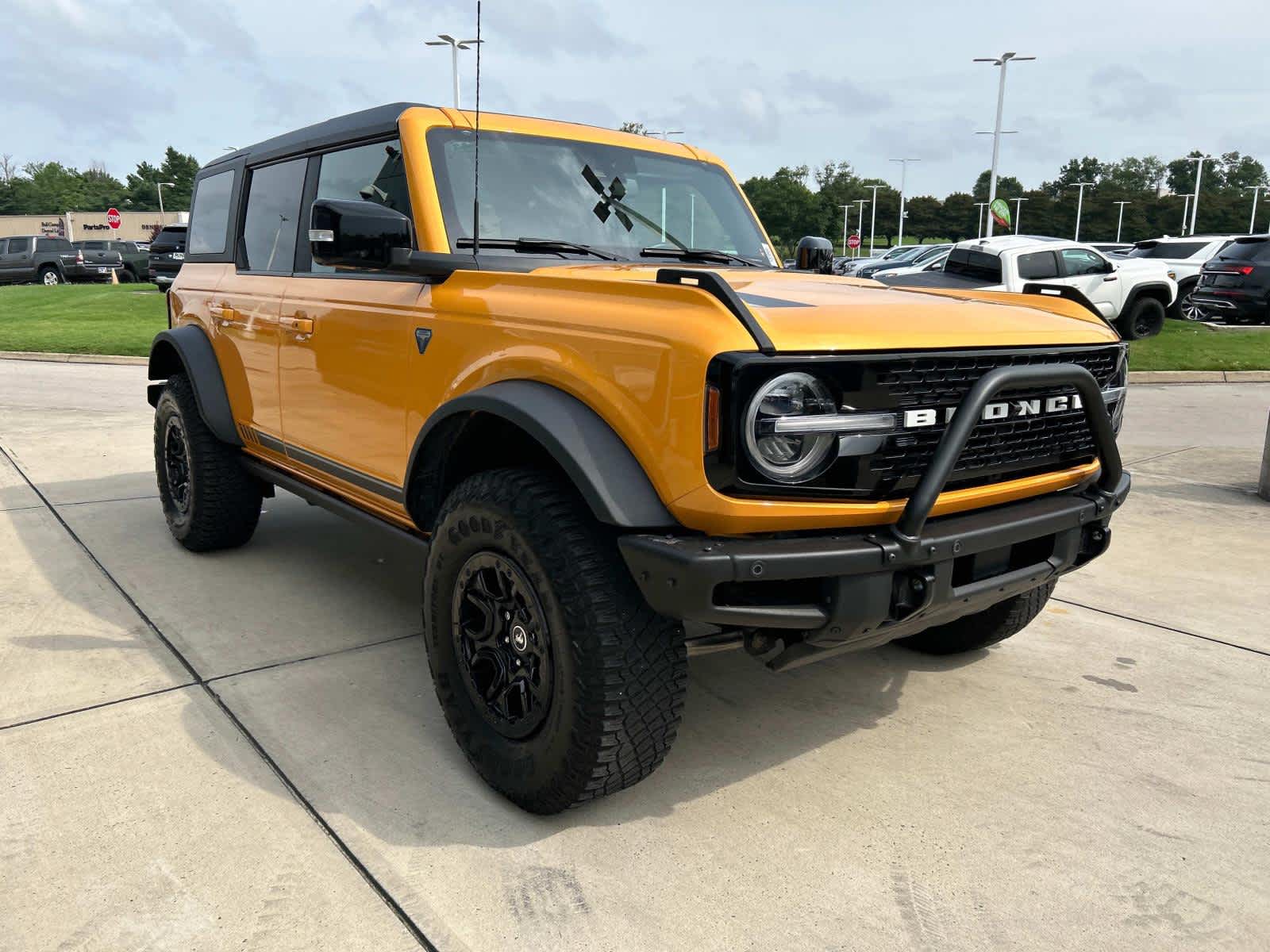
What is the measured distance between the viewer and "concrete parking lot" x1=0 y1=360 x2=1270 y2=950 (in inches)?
88.8

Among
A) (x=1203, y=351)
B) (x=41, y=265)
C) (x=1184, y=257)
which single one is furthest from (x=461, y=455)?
(x=41, y=265)

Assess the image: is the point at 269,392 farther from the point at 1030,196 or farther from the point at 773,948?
the point at 1030,196

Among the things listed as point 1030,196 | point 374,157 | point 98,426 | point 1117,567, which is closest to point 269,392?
point 374,157

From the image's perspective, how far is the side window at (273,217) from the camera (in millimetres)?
4035

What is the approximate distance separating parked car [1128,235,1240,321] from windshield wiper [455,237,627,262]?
18199 millimetres

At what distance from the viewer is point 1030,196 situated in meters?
98.8

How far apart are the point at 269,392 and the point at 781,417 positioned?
8.99 ft

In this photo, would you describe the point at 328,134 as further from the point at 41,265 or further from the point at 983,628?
the point at 41,265

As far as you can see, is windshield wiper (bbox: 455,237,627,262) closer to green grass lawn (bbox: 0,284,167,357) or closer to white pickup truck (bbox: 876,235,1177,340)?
white pickup truck (bbox: 876,235,1177,340)

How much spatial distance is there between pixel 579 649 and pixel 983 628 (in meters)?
1.94

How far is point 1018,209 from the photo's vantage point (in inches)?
3784

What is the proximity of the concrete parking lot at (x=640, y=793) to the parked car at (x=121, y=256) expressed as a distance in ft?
102

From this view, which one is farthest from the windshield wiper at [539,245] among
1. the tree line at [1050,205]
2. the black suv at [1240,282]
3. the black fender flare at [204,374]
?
the tree line at [1050,205]

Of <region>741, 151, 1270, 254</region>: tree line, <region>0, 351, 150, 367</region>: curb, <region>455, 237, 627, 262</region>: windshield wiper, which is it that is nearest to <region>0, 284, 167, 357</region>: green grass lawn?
<region>0, 351, 150, 367</region>: curb
